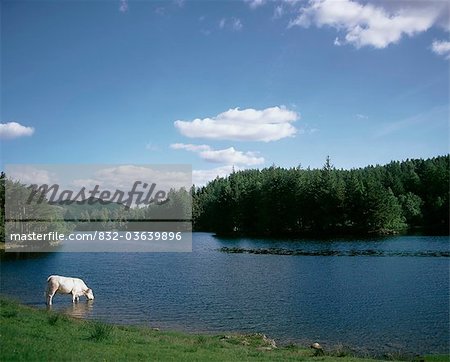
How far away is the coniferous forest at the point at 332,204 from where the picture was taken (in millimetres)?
91625

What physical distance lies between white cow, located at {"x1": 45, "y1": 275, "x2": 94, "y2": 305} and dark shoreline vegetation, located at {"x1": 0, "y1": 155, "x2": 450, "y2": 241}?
45538 millimetres

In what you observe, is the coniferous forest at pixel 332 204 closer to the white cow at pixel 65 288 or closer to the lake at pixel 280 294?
the lake at pixel 280 294

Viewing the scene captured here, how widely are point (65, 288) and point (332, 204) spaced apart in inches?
2900

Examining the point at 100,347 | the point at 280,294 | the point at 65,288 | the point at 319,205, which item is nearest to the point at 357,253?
the point at 280,294

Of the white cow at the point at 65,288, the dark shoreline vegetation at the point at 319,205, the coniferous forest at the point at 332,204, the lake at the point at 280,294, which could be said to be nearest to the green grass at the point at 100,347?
the lake at the point at 280,294

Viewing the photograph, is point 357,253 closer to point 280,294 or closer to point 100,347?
point 280,294

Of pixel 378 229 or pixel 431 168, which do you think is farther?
pixel 431 168

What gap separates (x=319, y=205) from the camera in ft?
319

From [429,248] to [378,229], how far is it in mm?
32057

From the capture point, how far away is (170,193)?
504ft

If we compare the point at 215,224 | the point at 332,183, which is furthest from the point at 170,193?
the point at 332,183

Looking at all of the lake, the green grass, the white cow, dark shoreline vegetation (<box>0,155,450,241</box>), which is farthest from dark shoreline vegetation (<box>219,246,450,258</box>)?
the green grass

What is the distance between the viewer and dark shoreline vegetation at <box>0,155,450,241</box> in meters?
88.8

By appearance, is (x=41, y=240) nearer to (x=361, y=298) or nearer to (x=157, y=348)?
(x=361, y=298)
